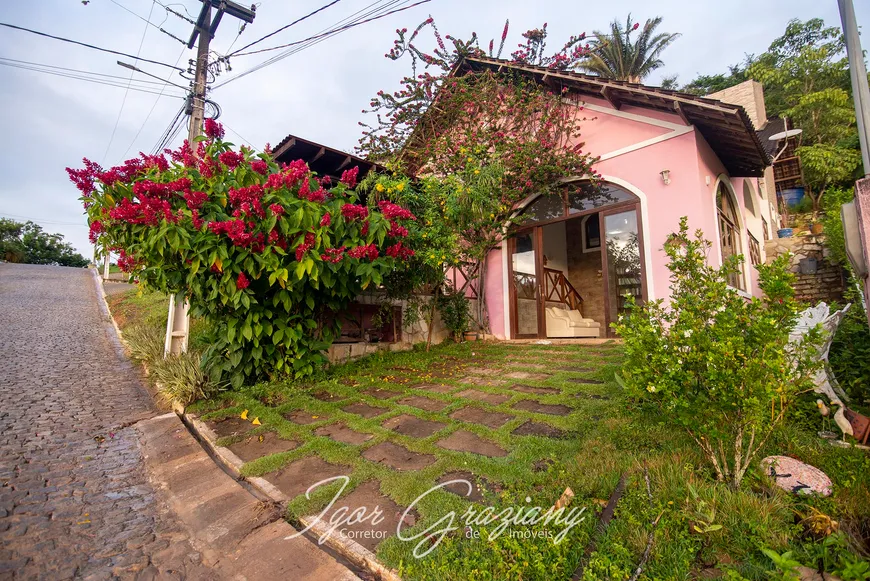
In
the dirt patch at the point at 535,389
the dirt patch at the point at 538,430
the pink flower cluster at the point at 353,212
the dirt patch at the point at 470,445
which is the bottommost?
the dirt patch at the point at 470,445

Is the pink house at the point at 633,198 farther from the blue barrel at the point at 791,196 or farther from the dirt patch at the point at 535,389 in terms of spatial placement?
the blue barrel at the point at 791,196

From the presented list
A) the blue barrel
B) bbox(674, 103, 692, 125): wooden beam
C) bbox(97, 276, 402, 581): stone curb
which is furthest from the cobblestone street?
the blue barrel

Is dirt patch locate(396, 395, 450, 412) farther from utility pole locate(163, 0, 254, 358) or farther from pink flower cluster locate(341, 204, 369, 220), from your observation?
utility pole locate(163, 0, 254, 358)

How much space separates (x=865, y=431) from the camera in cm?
200

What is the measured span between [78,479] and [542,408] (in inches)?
129

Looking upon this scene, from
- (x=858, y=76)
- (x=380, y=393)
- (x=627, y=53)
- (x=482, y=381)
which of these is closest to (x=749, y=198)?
(x=482, y=381)

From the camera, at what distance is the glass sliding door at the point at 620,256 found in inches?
258

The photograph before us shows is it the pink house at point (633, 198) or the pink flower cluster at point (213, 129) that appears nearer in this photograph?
the pink flower cluster at point (213, 129)

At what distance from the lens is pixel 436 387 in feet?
13.4

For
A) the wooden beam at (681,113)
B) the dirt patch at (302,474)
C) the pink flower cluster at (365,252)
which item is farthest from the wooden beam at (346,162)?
the dirt patch at (302,474)

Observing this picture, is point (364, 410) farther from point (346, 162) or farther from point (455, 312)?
point (346, 162)

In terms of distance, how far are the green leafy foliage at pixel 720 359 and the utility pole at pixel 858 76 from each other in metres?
0.62

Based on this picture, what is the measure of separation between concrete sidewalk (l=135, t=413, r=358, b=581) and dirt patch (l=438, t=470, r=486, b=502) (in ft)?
2.14

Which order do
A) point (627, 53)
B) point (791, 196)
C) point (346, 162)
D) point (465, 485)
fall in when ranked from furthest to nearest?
point (627, 53) < point (791, 196) < point (346, 162) < point (465, 485)
